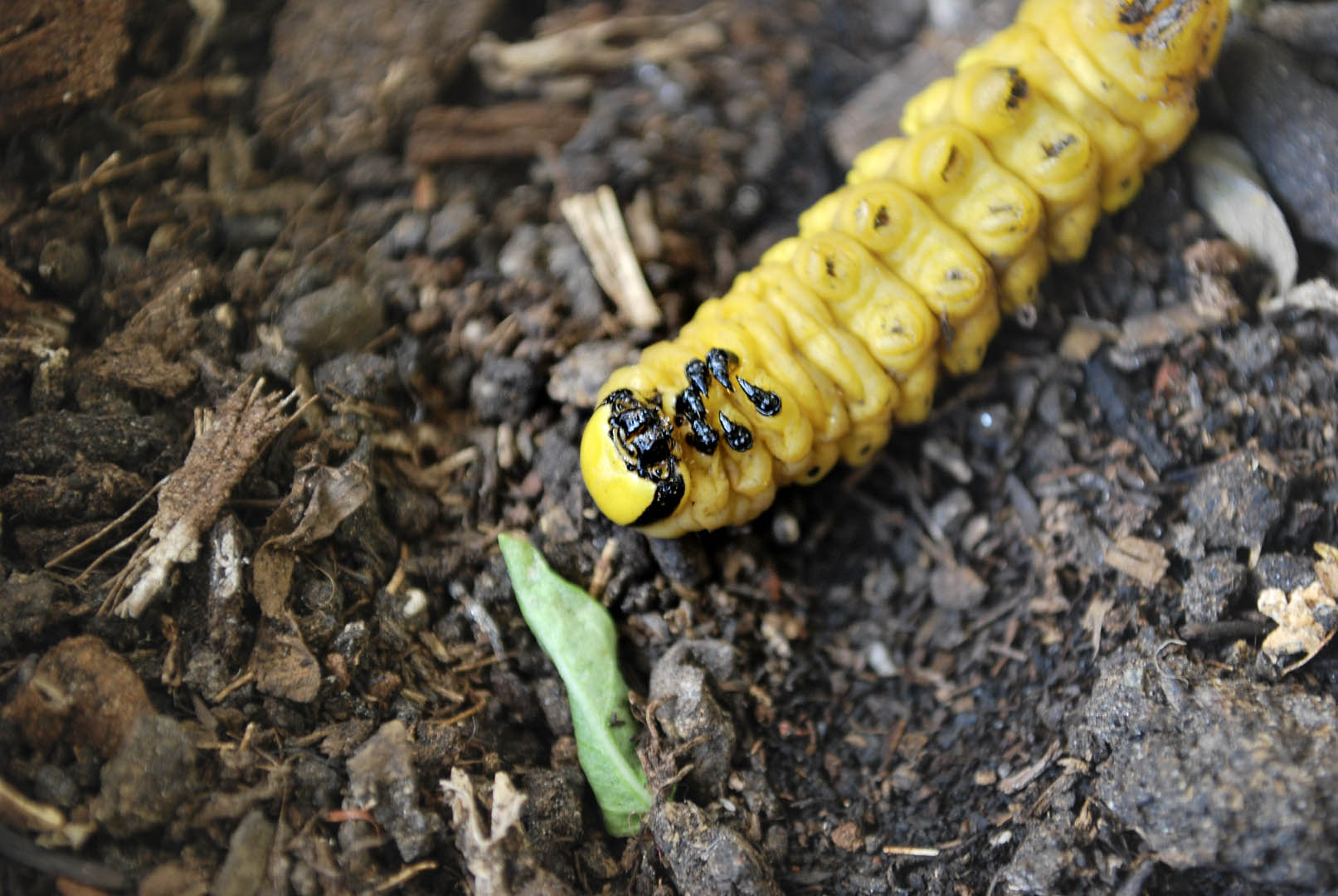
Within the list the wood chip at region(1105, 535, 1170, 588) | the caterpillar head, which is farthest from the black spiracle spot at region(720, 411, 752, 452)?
the wood chip at region(1105, 535, 1170, 588)

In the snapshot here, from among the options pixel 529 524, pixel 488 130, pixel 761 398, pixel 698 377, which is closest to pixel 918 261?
pixel 761 398

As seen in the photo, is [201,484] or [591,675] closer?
[201,484]

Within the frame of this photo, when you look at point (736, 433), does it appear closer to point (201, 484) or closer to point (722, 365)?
point (722, 365)

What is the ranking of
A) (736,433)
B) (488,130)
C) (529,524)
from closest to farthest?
(736,433) < (529,524) < (488,130)

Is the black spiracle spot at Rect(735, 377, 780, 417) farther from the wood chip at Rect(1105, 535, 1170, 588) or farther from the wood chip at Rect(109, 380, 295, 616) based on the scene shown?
the wood chip at Rect(109, 380, 295, 616)

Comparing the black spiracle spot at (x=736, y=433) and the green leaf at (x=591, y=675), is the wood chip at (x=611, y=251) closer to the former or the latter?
the black spiracle spot at (x=736, y=433)

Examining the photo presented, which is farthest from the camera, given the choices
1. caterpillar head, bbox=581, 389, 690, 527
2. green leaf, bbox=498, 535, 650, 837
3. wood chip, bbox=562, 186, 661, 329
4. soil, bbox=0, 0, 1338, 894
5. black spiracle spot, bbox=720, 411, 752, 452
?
wood chip, bbox=562, 186, 661, 329

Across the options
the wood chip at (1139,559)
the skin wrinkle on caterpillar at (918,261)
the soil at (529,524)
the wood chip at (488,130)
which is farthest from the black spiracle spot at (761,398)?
the wood chip at (488,130)
